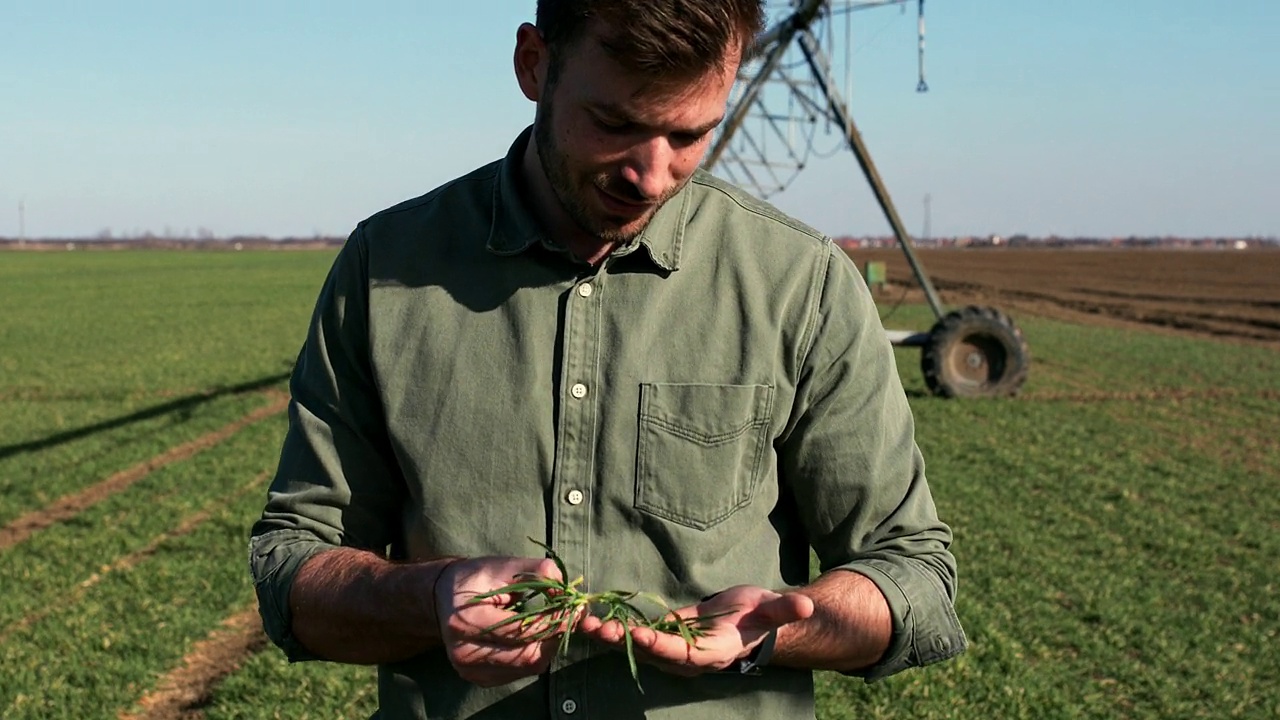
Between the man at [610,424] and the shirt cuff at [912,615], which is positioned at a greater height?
the man at [610,424]

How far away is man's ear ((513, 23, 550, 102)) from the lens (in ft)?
6.22

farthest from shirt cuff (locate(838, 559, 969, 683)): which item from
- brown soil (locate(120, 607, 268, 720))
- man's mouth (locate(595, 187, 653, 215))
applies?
brown soil (locate(120, 607, 268, 720))

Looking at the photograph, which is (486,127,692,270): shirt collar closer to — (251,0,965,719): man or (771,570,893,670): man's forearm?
(251,0,965,719): man

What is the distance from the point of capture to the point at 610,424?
1.88 m

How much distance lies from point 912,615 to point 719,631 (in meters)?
0.34

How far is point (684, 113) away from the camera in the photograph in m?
1.82

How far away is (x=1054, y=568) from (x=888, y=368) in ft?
22.2

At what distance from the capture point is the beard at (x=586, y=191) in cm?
186

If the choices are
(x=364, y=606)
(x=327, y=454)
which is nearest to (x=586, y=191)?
(x=327, y=454)

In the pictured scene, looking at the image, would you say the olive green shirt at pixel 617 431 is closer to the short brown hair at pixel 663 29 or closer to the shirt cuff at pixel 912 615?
the shirt cuff at pixel 912 615

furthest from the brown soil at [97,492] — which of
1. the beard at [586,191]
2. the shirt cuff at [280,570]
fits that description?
the beard at [586,191]

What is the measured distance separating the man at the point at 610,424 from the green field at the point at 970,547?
4.21 metres

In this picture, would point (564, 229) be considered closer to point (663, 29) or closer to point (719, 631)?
point (663, 29)

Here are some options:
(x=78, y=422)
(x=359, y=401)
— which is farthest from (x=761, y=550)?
(x=78, y=422)
